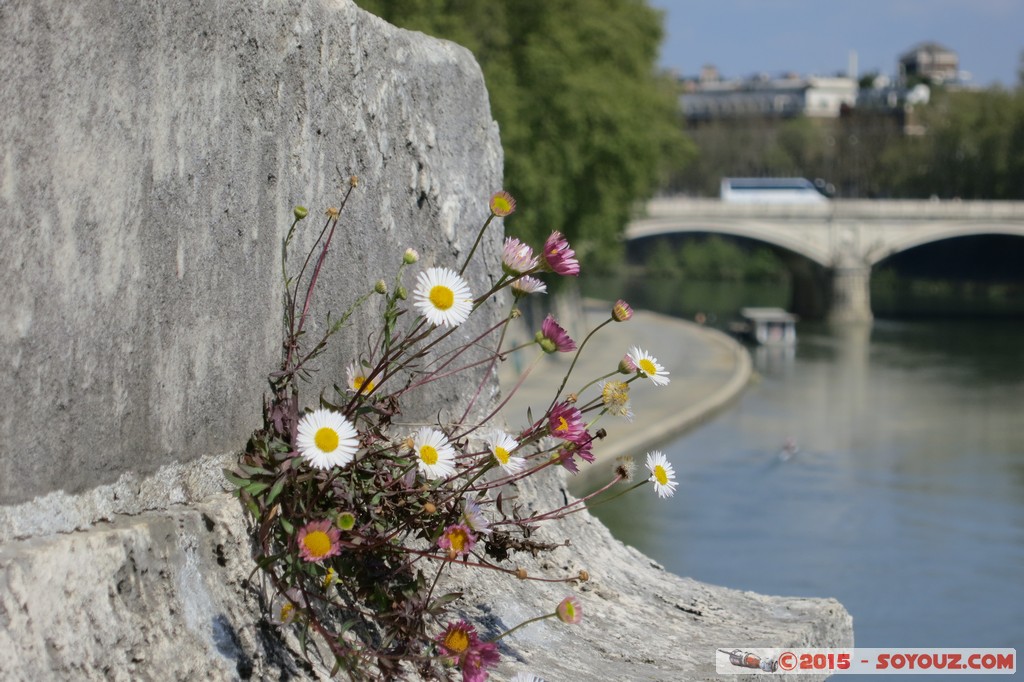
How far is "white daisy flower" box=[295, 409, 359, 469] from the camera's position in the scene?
2.16 m

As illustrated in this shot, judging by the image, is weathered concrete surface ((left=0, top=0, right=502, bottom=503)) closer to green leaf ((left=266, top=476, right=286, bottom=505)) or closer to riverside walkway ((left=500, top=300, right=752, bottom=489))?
green leaf ((left=266, top=476, right=286, bottom=505))

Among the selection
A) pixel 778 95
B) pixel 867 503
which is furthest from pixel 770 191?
pixel 778 95

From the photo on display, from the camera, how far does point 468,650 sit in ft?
7.29

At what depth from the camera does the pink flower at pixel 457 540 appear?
88.9 inches

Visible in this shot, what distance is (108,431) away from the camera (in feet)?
6.98

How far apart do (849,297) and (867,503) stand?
33283 mm

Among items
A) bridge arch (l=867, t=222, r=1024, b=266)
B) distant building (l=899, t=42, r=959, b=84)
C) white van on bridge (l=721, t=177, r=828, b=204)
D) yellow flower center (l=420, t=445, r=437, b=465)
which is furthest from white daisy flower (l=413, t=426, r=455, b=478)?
distant building (l=899, t=42, r=959, b=84)

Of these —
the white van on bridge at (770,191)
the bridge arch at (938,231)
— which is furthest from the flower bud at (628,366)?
the white van on bridge at (770,191)

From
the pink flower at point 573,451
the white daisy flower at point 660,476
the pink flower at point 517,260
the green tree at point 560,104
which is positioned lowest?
the green tree at point 560,104

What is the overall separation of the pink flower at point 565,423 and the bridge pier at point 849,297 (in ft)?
163

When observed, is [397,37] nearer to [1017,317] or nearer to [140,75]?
[140,75]

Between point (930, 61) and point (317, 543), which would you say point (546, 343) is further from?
point (930, 61)

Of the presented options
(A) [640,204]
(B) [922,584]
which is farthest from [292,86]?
(A) [640,204]

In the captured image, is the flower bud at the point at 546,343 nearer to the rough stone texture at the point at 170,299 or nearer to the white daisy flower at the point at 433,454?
the white daisy flower at the point at 433,454
